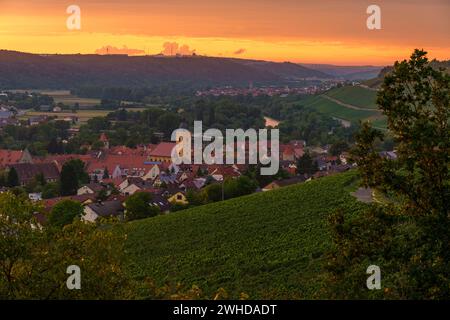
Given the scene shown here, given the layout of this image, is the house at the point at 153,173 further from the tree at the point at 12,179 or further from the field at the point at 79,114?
the field at the point at 79,114

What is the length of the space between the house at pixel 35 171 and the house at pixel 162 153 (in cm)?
1226

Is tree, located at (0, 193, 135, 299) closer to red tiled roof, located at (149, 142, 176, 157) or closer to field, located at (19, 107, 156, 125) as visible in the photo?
red tiled roof, located at (149, 142, 176, 157)

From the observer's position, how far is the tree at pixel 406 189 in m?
9.03

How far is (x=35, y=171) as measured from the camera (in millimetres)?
62312

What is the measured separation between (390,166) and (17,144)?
83104 mm

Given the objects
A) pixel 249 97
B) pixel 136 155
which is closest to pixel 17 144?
pixel 136 155

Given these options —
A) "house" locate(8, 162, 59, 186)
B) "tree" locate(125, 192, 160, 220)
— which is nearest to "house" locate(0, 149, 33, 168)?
"house" locate(8, 162, 59, 186)

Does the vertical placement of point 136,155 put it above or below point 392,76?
below

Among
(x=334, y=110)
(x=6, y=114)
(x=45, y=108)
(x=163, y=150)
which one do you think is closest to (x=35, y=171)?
(x=163, y=150)

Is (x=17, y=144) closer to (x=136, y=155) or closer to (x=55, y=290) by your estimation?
(x=136, y=155)

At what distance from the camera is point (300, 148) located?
Result: 7956 centimetres

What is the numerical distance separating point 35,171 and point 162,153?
17450 mm

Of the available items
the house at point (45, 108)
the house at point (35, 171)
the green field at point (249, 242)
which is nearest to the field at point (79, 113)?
the house at point (45, 108)

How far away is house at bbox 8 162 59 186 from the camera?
60.4 m
